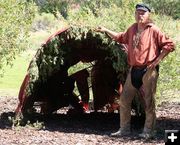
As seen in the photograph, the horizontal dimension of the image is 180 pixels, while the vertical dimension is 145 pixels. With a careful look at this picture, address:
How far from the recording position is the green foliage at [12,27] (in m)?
12.6

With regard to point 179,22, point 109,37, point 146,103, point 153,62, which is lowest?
point 146,103

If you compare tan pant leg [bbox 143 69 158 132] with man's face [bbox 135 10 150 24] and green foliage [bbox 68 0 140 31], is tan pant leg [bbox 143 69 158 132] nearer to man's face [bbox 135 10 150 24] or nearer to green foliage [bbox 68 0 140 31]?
man's face [bbox 135 10 150 24]

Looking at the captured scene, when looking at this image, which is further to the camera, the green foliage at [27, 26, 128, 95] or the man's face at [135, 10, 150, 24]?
the green foliage at [27, 26, 128, 95]

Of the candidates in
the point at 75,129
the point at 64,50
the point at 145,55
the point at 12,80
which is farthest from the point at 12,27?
the point at 12,80

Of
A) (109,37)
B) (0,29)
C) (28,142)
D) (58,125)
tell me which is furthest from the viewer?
(0,29)

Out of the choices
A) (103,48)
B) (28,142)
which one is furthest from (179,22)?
(28,142)

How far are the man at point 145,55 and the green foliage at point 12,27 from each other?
13.6 feet

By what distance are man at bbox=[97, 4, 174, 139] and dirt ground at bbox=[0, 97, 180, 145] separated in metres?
0.64

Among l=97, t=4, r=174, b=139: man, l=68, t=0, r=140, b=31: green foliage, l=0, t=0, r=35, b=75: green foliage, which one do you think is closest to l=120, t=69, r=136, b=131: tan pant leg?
l=97, t=4, r=174, b=139: man

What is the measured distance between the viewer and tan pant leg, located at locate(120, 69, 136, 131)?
909cm

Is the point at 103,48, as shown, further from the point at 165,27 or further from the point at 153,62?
the point at 165,27

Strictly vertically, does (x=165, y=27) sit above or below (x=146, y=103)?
above

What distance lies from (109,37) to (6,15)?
3746 millimetres

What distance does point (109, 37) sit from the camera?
31.9 ft
